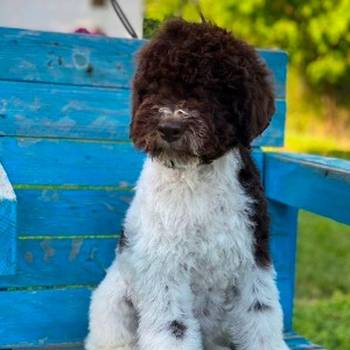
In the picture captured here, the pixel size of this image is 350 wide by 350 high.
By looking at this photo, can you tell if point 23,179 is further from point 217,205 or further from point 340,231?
point 340,231

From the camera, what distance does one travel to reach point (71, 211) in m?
3.36

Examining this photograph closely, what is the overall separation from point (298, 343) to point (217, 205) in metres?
0.94

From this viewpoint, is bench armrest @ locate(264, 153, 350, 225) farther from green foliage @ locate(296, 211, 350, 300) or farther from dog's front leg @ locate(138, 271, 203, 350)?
green foliage @ locate(296, 211, 350, 300)

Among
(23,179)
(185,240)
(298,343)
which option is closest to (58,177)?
(23,179)

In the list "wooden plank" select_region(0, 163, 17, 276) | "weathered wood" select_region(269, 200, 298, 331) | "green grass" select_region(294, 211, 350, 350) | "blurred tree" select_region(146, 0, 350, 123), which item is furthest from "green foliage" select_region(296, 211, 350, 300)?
"blurred tree" select_region(146, 0, 350, 123)

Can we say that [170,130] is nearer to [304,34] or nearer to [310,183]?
[310,183]

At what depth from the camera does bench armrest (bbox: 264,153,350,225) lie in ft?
10.1

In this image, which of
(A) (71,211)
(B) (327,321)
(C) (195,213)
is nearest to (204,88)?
(C) (195,213)

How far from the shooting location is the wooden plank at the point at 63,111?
326 centimetres

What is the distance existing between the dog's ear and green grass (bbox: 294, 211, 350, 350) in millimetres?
2211

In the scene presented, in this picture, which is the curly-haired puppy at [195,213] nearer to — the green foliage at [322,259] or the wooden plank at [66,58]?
the wooden plank at [66,58]

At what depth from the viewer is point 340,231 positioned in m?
7.73

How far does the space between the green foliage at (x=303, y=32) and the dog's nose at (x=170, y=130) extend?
11470 mm

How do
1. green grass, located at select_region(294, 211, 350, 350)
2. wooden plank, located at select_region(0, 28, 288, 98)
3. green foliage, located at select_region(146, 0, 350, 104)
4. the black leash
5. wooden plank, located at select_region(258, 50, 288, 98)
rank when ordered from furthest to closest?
green foliage, located at select_region(146, 0, 350, 104), green grass, located at select_region(294, 211, 350, 350), the black leash, wooden plank, located at select_region(258, 50, 288, 98), wooden plank, located at select_region(0, 28, 288, 98)
